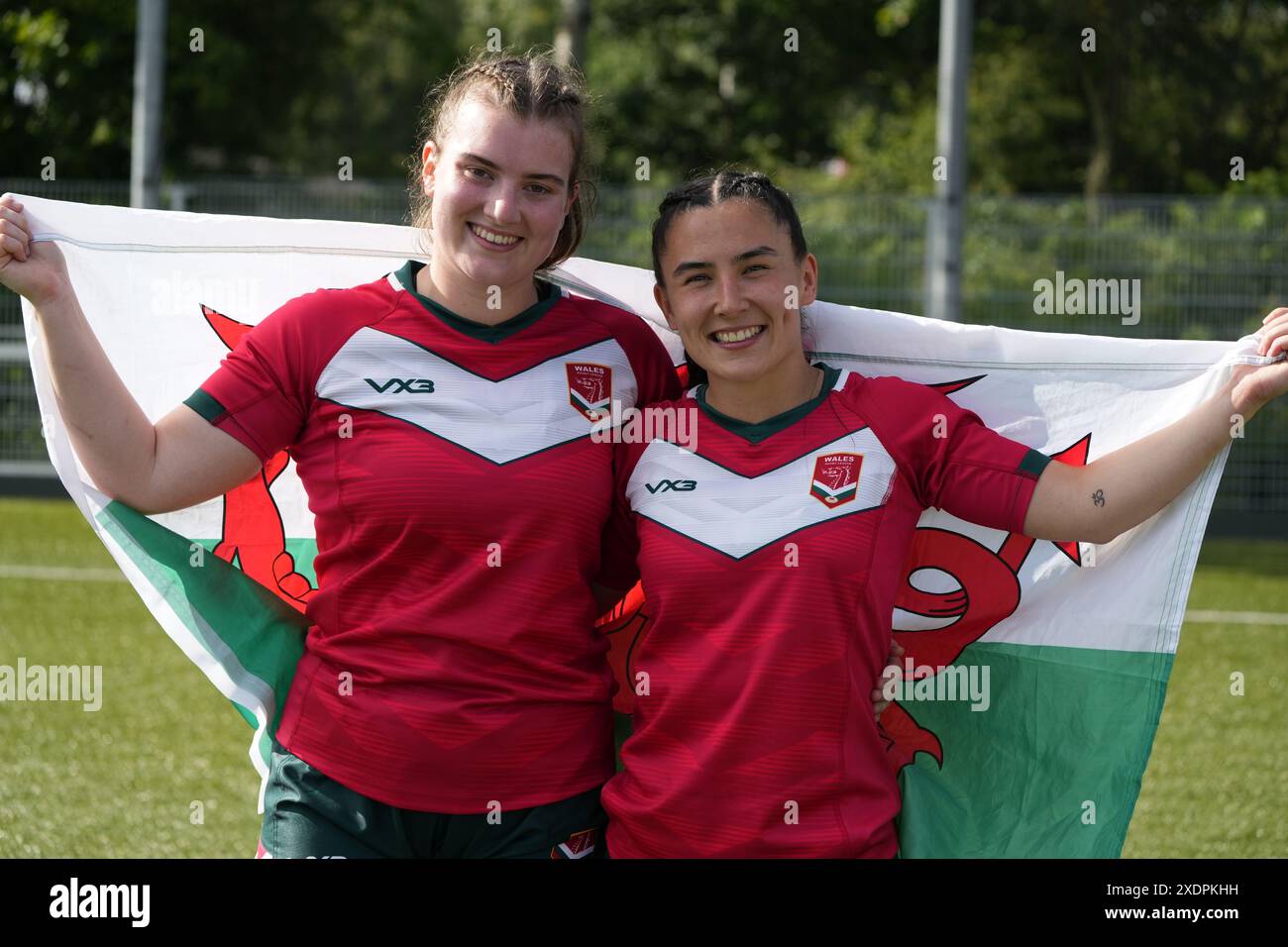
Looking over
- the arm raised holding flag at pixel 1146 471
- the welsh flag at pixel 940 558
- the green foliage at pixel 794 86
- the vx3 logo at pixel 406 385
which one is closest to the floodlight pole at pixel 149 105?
the green foliage at pixel 794 86

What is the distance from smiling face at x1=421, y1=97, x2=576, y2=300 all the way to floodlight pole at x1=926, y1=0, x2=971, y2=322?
8.95 m

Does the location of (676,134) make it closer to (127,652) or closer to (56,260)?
(127,652)

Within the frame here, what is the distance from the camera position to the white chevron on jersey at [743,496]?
278cm

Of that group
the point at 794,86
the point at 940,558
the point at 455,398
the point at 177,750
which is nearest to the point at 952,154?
the point at 177,750

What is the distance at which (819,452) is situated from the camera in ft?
9.36

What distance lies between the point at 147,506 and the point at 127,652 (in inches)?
192

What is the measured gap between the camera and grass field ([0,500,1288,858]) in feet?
15.7

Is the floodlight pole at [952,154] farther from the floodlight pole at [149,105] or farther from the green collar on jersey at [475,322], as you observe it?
the green collar on jersey at [475,322]

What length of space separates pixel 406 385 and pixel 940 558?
1322 mm

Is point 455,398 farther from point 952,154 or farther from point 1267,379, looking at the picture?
point 952,154

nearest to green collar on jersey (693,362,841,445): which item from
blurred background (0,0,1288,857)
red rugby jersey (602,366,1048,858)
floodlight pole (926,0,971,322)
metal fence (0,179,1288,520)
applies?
red rugby jersey (602,366,1048,858)

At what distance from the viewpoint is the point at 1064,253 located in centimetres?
1237

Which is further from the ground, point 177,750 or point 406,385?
point 406,385
